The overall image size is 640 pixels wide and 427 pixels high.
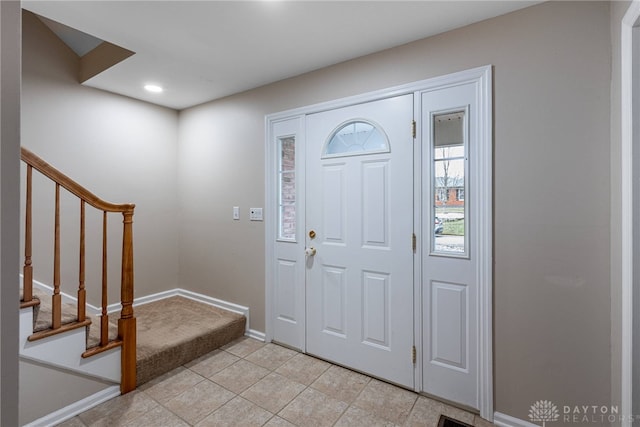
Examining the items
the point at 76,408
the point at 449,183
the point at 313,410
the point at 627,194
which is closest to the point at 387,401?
the point at 313,410

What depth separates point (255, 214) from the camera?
2842 millimetres

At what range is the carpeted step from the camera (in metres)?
2.23

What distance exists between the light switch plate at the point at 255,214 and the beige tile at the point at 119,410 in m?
1.55

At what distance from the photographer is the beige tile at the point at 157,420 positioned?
69.1 inches

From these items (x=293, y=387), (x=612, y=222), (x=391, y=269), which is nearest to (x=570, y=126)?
(x=612, y=222)

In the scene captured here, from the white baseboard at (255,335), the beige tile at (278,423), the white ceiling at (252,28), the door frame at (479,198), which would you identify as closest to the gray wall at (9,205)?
the white ceiling at (252,28)

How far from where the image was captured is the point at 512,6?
5.48ft

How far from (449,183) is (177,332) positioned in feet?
8.04

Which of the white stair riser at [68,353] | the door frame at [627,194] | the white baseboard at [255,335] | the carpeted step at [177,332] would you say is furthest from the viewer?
the white baseboard at [255,335]

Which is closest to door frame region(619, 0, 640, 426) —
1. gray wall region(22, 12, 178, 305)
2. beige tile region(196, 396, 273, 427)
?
beige tile region(196, 396, 273, 427)

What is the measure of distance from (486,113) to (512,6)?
579mm

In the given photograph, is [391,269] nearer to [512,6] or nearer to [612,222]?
[612,222]

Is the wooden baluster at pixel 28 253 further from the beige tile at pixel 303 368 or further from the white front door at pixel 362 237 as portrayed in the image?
the white front door at pixel 362 237

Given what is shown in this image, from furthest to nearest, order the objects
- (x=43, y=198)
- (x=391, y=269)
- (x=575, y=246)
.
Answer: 1. (x=43, y=198)
2. (x=391, y=269)
3. (x=575, y=246)
